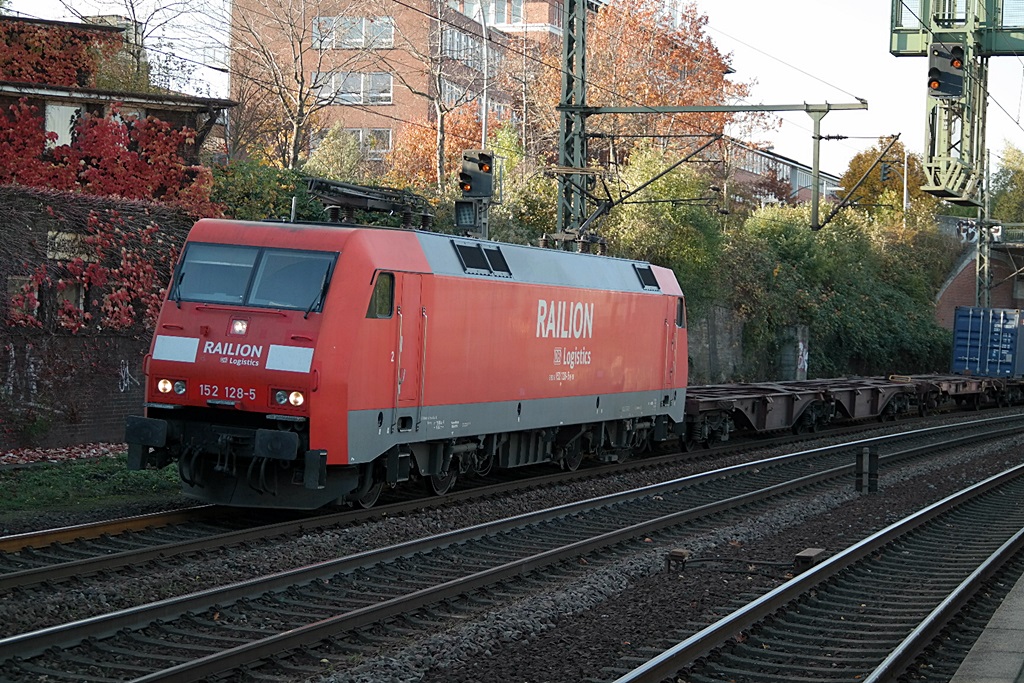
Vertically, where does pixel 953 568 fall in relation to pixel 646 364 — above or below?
below

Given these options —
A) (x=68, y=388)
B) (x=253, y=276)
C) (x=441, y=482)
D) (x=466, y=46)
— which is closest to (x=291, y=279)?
(x=253, y=276)

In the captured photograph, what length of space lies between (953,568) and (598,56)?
39704mm

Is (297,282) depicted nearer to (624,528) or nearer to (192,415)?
(192,415)

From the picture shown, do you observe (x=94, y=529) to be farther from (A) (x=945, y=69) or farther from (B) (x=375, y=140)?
(B) (x=375, y=140)

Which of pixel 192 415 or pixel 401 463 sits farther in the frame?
pixel 401 463

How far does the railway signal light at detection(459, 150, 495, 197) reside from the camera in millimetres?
20203

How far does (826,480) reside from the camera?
18.8 m

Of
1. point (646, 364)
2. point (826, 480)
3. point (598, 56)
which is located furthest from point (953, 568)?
point (598, 56)

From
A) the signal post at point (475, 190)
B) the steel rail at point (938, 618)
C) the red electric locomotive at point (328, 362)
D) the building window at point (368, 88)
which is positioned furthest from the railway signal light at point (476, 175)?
the building window at point (368, 88)

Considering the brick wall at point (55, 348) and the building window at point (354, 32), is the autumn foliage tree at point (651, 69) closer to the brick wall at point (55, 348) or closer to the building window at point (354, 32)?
the building window at point (354, 32)

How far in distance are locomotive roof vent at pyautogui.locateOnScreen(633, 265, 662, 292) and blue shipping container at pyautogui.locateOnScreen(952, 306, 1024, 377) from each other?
87.0 ft

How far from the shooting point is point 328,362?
12.1 metres

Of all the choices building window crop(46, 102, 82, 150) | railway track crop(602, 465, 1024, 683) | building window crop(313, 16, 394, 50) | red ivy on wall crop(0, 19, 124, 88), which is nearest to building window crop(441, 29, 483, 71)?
building window crop(313, 16, 394, 50)

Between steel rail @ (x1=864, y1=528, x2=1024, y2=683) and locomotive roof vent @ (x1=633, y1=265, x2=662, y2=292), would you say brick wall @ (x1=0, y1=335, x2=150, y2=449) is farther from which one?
steel rail @ (x1=864, y1=528, x2=1024, y2=683)
